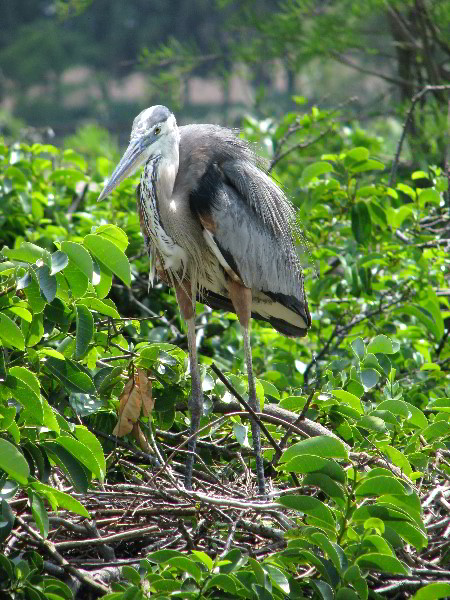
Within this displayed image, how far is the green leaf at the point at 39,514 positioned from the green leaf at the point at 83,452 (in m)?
0.19

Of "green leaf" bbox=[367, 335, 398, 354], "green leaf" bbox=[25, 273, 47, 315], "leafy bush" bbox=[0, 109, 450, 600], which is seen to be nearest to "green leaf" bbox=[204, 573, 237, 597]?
"leafy bush" bbox=[0, 109, 450, 600]

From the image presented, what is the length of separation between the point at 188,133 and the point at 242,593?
7.83 feet

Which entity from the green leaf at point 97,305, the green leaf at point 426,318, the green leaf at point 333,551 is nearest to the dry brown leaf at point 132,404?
the green leaf at point 97,305

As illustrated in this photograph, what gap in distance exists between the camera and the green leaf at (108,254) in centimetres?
280

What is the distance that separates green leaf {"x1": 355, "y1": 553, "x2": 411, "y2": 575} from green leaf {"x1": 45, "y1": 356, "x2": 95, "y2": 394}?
3.25ft

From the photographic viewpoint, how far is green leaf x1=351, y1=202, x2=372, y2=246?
4.42m

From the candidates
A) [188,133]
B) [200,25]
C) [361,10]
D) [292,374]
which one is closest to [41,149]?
[188,133]

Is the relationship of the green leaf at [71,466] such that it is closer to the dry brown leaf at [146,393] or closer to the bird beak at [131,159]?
the dry brown leaf at [146,393]

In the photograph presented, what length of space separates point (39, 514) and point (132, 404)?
2.55 ft

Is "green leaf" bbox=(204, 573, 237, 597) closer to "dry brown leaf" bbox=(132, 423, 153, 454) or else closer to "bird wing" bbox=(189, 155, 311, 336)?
"dry brown leaf" bbox=(132, 423, 153, 454)

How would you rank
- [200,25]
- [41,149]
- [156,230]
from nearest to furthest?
[156,230] → [41,149] → [200,25]

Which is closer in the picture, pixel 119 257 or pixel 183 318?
pixel 119 257

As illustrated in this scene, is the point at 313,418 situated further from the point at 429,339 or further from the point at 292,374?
the point at 429,339

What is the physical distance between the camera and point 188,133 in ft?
14.0
